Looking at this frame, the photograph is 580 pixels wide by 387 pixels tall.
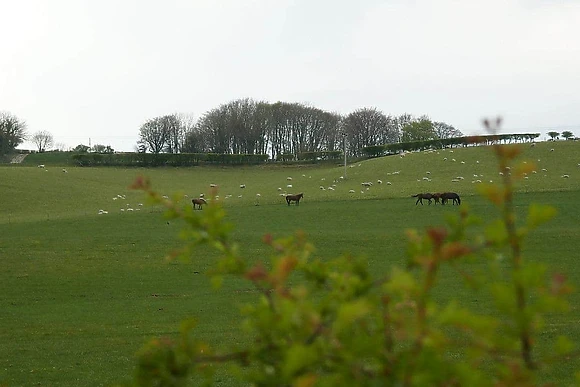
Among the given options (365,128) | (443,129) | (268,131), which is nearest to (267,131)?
(268,131)

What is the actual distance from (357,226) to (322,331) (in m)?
32.4

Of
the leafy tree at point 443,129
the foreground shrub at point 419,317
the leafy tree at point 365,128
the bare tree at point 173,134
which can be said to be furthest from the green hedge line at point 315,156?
the foreground shrub at point 419,317

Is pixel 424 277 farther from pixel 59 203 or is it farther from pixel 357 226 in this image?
pixel 59 203

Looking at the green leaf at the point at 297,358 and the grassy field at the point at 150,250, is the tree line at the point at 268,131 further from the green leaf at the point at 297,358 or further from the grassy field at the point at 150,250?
the green leaf at the point at 297,358

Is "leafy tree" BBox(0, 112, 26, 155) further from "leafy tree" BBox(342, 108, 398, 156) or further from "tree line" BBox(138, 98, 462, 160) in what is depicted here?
"leafy tree" BBox(342, 108, 398, 156)

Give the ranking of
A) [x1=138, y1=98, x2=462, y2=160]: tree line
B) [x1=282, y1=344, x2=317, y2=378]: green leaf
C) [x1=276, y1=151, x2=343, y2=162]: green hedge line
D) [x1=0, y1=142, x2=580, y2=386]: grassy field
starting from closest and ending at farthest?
[x1=282, y1=344, x2=317, y2=378]: green leaf → [x1=0, y1=142, x2=580, y2=386]: grassy field → [x1=276, y1=151, x2=343, y2=162]: green hedge line → [x1=138, y1=98, x2=462, y2=160]: tree line

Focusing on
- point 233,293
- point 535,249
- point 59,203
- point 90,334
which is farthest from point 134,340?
point 59,203

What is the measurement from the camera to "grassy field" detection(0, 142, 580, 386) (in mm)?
14641

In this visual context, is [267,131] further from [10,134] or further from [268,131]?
[10,134]

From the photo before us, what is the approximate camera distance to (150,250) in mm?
28625

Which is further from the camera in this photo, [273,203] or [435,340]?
[273,203]

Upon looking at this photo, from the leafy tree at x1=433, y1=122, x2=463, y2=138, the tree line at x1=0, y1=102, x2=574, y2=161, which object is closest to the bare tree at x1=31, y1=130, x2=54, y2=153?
the tree line at x1=0, y1=102, x2=574, y2=161

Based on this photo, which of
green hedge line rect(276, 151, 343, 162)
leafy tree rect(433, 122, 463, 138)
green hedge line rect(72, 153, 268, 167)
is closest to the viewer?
green hedge line rect(72, 153, 268, 167)

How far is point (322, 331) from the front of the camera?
62.6 inches
